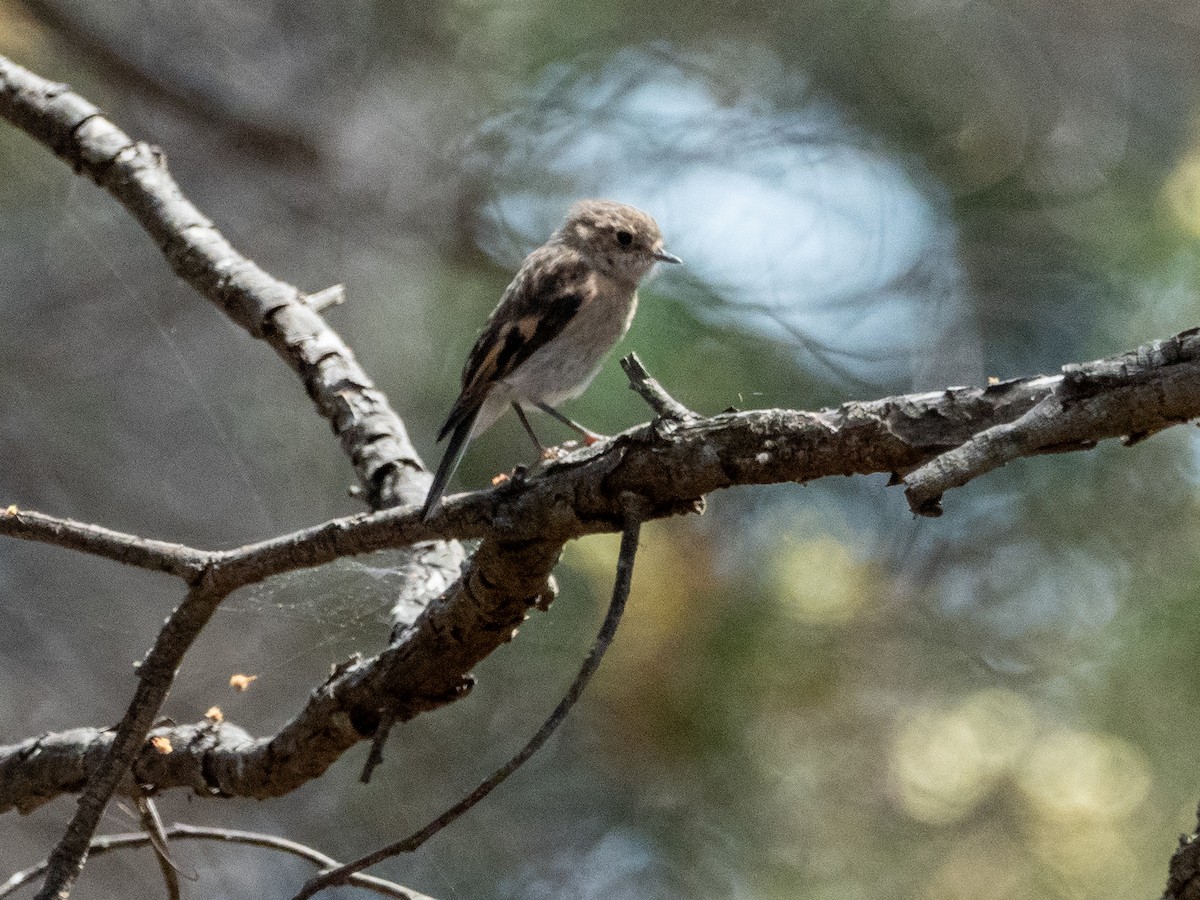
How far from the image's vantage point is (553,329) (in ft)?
8.03

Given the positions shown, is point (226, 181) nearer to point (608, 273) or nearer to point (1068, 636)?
point (608, 273)

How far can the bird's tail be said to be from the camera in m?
1.52

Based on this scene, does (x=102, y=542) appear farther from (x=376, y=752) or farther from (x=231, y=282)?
(x=231, y=282)

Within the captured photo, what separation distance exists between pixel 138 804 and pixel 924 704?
160 cm

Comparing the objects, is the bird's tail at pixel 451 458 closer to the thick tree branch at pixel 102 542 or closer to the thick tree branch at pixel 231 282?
the thick tree branch at pixel 231 282

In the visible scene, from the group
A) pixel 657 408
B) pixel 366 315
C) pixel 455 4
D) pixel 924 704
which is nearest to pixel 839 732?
pixel 924 704

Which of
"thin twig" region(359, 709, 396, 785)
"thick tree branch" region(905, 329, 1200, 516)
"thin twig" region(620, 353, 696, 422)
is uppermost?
"thin twig" region(620, 353, 696, 422)

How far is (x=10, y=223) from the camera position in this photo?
410cm

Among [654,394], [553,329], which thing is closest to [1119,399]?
[654,394]

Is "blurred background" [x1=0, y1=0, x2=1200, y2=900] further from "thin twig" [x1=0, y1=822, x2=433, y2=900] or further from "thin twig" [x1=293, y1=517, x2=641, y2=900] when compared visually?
"thin twig" [x1=293, y1=517, x2=641, y2=900]

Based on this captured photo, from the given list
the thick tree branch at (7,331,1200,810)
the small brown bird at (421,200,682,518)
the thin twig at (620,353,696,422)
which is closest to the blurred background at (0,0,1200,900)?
the small brown bird at (421,200,682,518)

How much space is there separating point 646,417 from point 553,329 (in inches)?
16.7

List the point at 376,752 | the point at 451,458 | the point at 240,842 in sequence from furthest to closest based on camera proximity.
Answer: the point at 451,458 < the point at 240,842 < the point at 376,752

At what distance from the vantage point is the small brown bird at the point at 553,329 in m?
2.32
